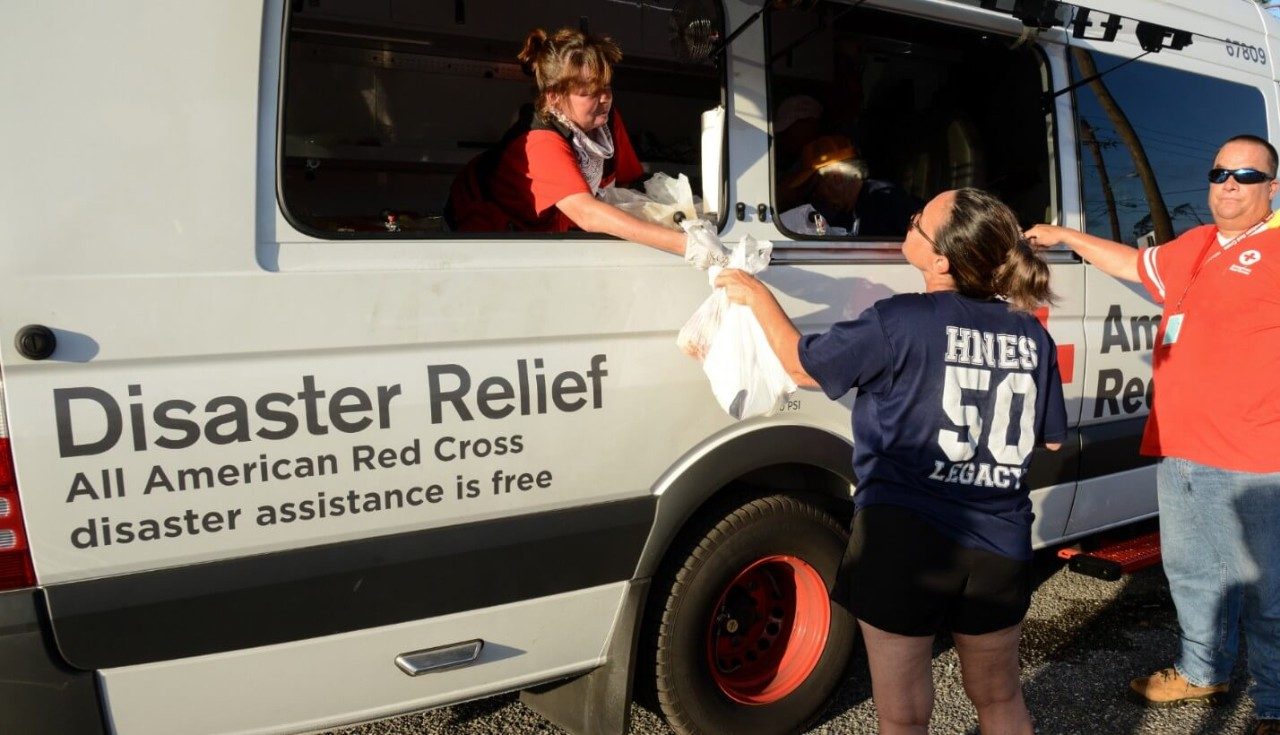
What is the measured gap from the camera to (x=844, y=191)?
3.47m

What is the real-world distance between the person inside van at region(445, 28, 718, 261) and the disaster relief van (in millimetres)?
101

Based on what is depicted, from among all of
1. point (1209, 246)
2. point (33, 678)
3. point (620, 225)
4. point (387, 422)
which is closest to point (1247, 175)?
point (1209, 246)

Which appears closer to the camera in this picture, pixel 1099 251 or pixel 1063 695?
pixel 1099 251

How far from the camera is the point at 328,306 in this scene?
198 cm

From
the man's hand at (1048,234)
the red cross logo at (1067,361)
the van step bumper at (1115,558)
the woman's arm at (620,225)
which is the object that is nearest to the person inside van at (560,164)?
the woman's arm at (620,225)

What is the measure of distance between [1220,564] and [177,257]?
3126mm

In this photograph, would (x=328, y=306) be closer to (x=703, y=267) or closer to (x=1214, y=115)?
(x=703, y=267)

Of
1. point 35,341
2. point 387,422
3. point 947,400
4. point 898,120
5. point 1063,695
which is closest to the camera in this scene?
point 35,341

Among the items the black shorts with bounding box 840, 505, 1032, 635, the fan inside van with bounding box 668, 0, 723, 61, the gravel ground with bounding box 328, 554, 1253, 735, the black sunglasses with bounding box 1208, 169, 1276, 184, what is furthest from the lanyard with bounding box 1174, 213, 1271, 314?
the fan inside van with bounding box 668, 0, 723, 61

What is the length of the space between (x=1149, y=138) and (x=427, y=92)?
3139mm

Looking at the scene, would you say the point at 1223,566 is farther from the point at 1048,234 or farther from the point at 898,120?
the point at 898,120

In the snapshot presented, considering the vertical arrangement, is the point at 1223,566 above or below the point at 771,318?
below

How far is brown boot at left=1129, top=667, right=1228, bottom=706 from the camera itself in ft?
10.4

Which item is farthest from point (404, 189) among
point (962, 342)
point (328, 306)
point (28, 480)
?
point (962, 342)
